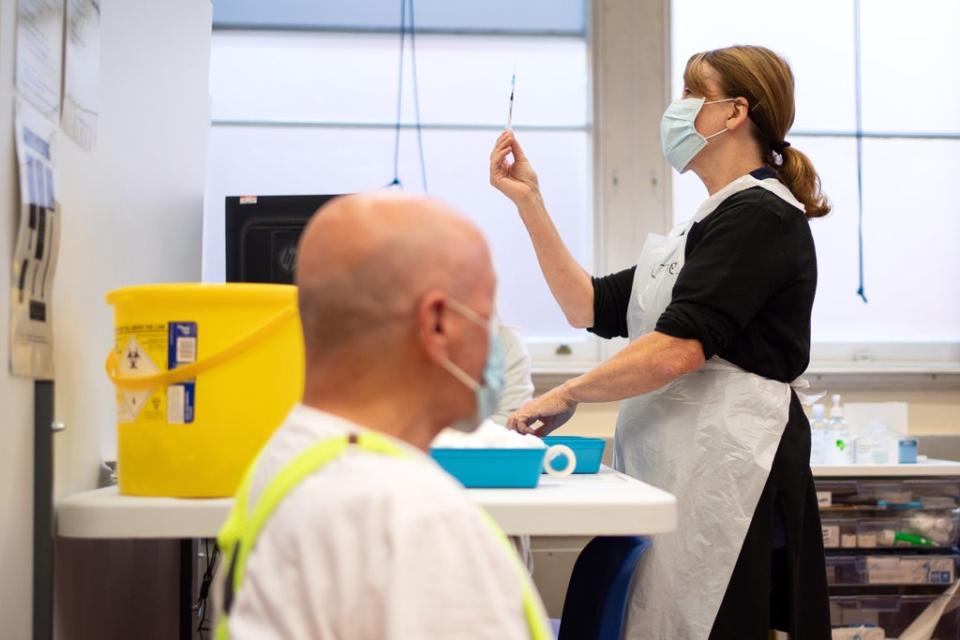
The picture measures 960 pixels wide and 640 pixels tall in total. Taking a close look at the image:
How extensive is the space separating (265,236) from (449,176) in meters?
1.64

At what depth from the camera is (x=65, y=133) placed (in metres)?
1.48

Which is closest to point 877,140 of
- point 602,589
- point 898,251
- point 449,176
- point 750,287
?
point 898,251

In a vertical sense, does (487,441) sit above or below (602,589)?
above

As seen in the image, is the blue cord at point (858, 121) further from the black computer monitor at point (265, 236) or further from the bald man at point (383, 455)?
the bald man at point (383, 455)

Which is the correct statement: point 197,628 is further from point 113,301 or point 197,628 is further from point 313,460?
point 313,460

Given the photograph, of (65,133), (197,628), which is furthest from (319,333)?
(197,628)

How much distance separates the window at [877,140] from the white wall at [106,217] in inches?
78.6

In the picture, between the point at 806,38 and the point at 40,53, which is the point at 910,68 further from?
the point at 40,53

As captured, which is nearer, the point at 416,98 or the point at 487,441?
the point at 487,441

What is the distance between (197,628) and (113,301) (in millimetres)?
1148

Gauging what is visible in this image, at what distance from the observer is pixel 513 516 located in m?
1.26

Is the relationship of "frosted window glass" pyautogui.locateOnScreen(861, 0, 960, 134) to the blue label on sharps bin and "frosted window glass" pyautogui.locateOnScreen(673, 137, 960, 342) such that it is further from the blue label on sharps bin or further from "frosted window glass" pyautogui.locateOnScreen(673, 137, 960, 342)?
the blue label on sharps bin

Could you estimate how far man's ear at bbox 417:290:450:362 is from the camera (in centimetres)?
80

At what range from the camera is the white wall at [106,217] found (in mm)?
1289
